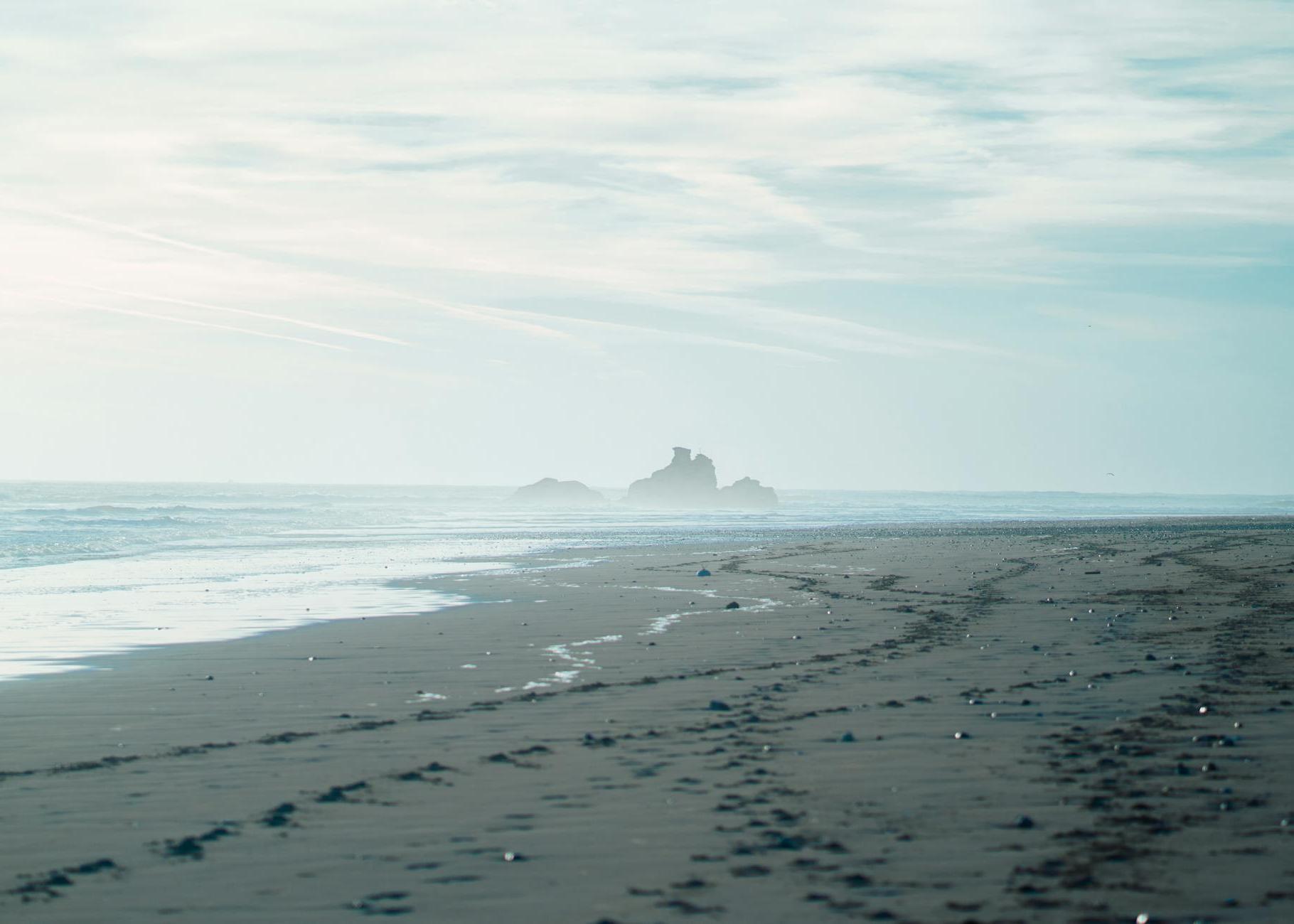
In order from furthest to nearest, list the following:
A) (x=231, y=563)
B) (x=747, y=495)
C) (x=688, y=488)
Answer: (x=688, y=488) → (x=747, y=495) → (x=231, y=563)

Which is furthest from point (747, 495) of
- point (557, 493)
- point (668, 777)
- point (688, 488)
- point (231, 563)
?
point (668, 777)

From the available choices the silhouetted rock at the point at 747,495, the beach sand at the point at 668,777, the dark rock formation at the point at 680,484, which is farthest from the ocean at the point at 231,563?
the dark rock formation at the point at 680,484

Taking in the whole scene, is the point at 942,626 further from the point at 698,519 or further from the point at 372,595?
the point at 698,519

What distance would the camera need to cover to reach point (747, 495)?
14138 cm

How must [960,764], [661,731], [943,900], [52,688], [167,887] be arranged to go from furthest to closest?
[52,688] → [661,731] → [960,764] → [167,887] → [943,900]

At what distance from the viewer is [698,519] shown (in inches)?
3206

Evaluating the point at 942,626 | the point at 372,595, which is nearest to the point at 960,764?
the point at 942,626

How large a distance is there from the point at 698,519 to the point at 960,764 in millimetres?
73904

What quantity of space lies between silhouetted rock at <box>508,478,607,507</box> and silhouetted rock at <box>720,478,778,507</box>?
1877 cm

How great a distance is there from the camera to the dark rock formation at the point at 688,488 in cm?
14288

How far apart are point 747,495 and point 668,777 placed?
13459cm

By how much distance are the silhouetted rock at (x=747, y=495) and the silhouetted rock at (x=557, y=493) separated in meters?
18.8

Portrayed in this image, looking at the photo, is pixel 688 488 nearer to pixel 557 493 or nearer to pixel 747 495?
pixel 747 495

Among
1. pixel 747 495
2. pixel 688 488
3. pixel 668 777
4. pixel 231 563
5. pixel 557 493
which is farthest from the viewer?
pixel 557 493
